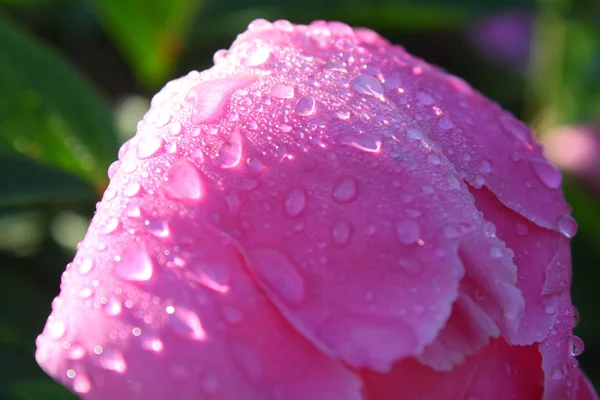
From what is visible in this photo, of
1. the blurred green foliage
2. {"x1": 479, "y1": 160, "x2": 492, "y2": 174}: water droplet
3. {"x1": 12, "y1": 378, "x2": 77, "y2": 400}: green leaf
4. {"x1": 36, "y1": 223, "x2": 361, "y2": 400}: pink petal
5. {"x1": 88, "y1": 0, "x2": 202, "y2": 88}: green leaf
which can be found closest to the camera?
{"x1": 36, "y1": 223, "x2": 361, "y2": 400}: pink petal

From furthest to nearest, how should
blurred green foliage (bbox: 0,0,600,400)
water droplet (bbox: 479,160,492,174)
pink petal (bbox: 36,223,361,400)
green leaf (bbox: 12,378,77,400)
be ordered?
blurred green foliage (bbox: 0,0,600,400) → green leaf (bbox: 12,378,77,400) → water droplet (bbox: 479,160,492,174) → pink petal (bbox: 36,223,361,400)

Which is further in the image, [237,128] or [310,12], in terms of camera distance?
[310,12]

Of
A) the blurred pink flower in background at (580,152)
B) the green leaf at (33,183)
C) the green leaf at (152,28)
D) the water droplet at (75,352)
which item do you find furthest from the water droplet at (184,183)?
the blurred pink flower in background at (580,152)

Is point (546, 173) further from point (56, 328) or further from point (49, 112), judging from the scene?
point (49, 112)

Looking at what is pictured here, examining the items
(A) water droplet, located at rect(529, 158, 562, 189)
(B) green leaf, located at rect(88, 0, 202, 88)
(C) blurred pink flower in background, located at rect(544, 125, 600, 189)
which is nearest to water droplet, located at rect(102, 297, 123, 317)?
(A) water droplet, located at rect(529, 158, 562, 189)

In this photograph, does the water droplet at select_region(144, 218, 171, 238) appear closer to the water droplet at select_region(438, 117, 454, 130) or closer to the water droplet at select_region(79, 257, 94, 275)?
the water droplet at select_region(79, 257, 94, 275)

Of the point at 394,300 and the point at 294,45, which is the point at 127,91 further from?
the point at 394,300

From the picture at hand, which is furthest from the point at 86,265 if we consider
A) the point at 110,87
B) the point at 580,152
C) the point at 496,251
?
the point at 110,87

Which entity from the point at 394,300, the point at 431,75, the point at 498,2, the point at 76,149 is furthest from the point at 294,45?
the point at 498,2
